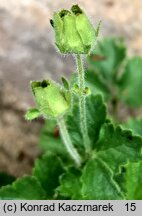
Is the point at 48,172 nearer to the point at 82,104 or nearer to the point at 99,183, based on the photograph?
the point at 99,183

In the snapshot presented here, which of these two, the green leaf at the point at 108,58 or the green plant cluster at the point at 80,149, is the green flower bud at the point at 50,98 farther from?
the green leaf at the point at 108,58

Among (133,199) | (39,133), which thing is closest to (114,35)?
(39,133)

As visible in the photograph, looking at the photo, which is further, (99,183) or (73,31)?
(99,183)

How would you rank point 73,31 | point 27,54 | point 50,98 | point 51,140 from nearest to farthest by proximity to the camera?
point 73,31
point 50,98
point 51,140
point 27,54

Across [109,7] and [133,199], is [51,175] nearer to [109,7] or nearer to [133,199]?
[133,199]

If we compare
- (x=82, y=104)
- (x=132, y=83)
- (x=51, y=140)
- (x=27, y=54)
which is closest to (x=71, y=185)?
(x=82, y=104)

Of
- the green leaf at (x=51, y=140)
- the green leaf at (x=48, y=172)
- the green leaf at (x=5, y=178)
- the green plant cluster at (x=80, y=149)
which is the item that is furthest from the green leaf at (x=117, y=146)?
the green leaf at (x=5, y=178)

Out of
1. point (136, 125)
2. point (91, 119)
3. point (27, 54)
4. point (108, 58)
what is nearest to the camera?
point (91, 119)
